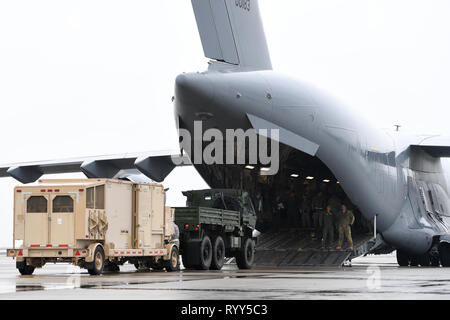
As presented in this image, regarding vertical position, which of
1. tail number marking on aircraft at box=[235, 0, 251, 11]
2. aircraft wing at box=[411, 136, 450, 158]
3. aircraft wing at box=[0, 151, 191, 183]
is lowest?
aircraft wing at box=[0, 151, 191, 183]

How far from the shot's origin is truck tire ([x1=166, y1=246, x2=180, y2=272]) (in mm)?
21500

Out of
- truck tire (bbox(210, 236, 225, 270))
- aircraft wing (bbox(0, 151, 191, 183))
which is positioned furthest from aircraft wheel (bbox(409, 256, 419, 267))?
truck tire (bbox(210, 236, 225, 270))

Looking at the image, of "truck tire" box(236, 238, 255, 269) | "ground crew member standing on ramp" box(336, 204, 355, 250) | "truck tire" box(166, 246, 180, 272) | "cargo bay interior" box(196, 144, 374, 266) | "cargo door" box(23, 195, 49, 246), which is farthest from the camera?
"cargo bay interior" box(196, 144, 374, 266)

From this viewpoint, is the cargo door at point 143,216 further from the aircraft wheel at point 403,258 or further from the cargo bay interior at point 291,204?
the aircraft wheel at point 403,258

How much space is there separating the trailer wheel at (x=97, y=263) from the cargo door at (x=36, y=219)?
3.73ft

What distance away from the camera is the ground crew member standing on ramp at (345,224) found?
25.6 m

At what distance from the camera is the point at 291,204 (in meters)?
28.6

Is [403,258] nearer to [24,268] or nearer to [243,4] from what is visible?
[243,4]

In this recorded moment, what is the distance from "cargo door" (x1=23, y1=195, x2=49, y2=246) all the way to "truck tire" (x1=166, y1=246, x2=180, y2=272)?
3.78 meters

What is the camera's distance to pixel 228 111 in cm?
2183

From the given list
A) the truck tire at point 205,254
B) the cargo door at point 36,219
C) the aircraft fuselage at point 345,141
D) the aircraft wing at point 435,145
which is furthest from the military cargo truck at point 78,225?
the aircraft wing at point 435,145

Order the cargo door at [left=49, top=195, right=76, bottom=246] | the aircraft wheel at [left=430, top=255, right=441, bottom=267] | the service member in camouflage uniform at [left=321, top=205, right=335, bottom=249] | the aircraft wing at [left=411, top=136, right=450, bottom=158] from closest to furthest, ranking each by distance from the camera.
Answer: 1. the cargo door at [left=49, top=195, right=76, bottom=246]
2. the service member in camouflage uniform at [left=321, top=205, right=335, bottom=249]
3. the aircraft wing at [left=411, top=136, right=450, bottom=158]
4. the aircraft wheel at [left=430, top=255, right=441, bottom=267]

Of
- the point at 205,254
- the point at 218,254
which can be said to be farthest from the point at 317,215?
the point at 205,254

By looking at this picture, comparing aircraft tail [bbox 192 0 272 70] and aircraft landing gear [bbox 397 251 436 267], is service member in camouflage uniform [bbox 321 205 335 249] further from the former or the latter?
aircraft tail [bbox 192 0 272 70]
